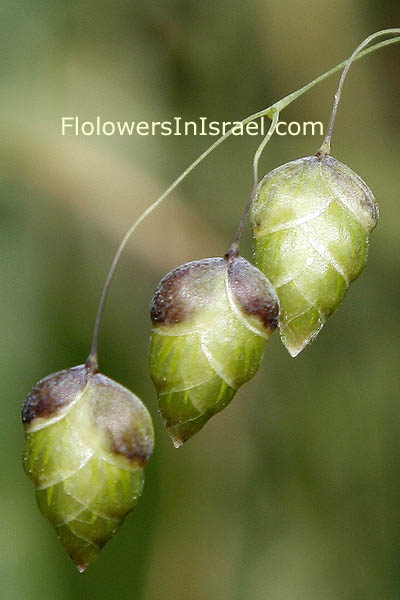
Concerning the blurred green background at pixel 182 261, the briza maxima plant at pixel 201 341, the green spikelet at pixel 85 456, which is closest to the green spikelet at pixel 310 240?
the briza maxima plant at pixel 201 341

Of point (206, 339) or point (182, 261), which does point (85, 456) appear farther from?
point (182, 261)

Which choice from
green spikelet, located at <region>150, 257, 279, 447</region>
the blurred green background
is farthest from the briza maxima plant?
the blurred green background

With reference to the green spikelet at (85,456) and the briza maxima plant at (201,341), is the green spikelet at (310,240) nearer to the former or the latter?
the briza maxima plant at (201,341)

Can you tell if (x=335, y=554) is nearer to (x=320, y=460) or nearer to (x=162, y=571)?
(x=320, y=460)

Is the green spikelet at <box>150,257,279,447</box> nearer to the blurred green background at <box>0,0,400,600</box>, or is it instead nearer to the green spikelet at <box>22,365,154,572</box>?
the green spikelet at <box>22,365,154,572</box>

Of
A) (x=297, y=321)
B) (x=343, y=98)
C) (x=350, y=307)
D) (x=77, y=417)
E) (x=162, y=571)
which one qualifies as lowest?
(x=162, y=571)

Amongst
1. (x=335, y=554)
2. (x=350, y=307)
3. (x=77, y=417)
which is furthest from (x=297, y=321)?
(x=335, y=554)

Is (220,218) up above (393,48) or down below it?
below
